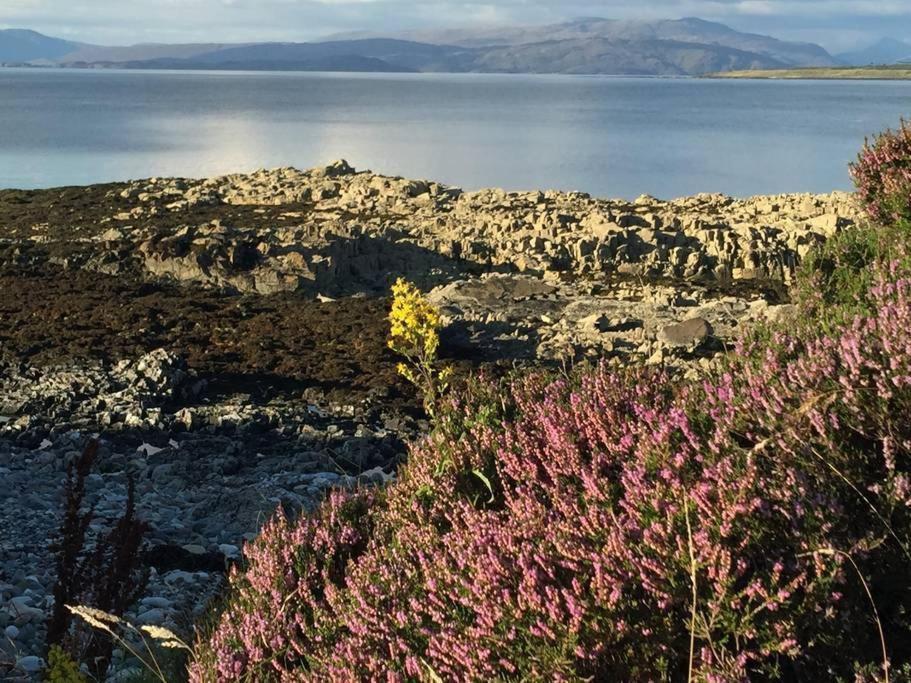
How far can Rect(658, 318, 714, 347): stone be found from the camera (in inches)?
495

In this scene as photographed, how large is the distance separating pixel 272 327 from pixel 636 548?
11046 millimetres

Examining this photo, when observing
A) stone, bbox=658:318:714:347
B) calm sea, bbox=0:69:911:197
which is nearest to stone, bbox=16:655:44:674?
stone, bbox=658:318:714:347

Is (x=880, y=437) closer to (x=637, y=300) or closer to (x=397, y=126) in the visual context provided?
(x=637, y=300)

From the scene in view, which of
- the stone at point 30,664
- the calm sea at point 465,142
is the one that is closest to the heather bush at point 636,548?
the stone at point 30,664

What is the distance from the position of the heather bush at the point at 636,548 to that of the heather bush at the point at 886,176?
12.6 feet

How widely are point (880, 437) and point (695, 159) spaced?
49683 millimetres

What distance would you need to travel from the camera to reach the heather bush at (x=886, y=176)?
763cm

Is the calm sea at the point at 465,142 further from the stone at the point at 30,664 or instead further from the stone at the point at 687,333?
the stone at the point at 30,664

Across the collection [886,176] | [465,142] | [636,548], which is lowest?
[465,142]

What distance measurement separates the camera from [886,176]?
798cm

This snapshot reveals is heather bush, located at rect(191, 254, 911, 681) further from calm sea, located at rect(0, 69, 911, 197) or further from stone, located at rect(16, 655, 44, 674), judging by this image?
calm sea, located at rect(0, 69, 911, 197)

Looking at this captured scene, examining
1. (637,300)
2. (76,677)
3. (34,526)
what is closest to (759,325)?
(76,677)

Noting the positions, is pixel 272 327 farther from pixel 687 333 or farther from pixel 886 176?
pixel 886 176

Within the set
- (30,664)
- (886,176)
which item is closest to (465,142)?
(886,176)
